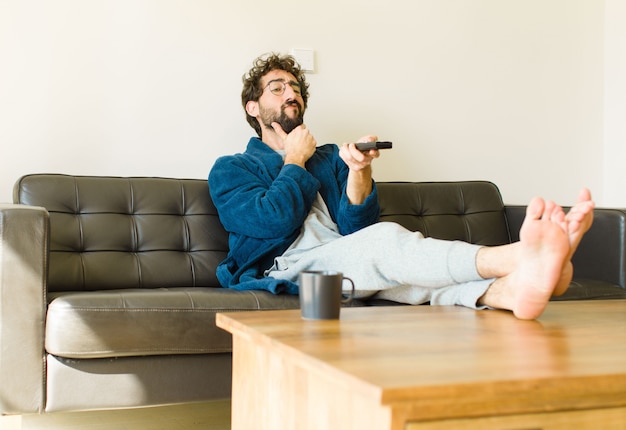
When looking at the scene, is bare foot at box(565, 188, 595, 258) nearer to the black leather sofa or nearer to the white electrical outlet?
the black leather sofa

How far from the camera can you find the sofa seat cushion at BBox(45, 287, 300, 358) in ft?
5.83

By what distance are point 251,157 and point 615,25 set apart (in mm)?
2097

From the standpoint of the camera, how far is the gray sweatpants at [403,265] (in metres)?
1.76

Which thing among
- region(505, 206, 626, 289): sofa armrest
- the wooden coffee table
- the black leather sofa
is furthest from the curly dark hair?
the wooden coffee table

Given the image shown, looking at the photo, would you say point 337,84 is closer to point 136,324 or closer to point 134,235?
point 134,235

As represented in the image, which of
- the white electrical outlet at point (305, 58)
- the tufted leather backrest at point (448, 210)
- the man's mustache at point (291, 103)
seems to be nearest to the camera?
the man's mustache at point (291, 103)

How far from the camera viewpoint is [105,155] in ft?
9.00

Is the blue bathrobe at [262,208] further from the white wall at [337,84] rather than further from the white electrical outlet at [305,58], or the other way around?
the white electrical outlet at [305,58]

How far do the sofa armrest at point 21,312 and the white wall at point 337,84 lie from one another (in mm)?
909

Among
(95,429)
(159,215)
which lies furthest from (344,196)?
(95,429)

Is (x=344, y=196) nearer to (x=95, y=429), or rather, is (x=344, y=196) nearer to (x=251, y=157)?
(x=251, y=157)

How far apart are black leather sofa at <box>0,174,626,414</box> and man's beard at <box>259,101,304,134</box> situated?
345 mm

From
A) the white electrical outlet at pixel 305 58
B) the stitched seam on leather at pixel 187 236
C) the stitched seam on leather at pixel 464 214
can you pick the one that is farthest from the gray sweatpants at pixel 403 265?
the white electrical outlet at pixel 305 58

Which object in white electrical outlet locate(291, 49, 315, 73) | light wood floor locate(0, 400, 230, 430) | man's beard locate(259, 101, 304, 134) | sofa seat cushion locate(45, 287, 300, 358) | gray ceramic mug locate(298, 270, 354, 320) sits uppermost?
white electrical outlet locate(291, 49, 315, 73)
